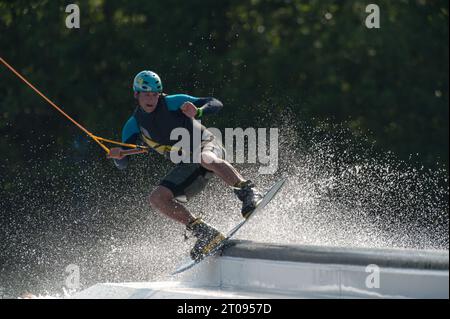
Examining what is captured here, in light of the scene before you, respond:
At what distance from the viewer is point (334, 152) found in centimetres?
1633

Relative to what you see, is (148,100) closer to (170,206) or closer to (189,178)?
(189,178)

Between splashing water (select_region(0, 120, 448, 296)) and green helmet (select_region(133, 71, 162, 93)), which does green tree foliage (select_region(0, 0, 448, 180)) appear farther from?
green helmet (select_region(133, 71, 162, 93))

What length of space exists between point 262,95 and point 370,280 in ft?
38.3

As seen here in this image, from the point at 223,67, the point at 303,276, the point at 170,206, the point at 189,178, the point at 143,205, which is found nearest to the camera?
the point at 303,276

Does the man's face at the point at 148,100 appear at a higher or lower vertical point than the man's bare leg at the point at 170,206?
higher

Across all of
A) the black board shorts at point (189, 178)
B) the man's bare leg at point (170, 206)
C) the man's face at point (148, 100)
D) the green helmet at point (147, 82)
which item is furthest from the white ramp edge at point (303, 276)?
the green helmet at point (147, 82)

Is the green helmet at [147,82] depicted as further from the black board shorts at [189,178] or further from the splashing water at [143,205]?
the splashing water at [143,205]

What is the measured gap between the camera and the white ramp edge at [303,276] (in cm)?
704

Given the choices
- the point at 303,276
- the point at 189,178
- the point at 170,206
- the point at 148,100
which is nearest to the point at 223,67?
the point at 148,100

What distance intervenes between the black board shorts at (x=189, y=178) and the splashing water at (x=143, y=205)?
101 inches

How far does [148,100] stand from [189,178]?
86cm

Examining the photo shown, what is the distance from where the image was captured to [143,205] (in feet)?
52.1

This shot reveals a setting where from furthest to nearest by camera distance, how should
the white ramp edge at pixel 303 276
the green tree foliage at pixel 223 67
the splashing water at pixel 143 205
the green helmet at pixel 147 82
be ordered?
the green tree foliage at pixel 223 67, the splashing water at pixel 143 205, the green helmet at pixel 147 82, the white ramp edge at pixel 303 276
